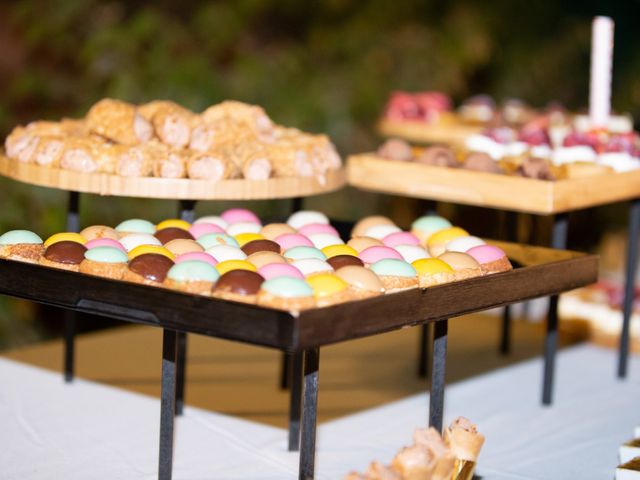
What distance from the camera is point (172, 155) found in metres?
3.33

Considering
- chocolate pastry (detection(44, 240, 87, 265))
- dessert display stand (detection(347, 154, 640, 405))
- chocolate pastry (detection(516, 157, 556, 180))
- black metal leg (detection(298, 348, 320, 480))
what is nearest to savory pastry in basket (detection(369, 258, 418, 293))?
black metal leg (detection(298, 348, 320, 480))

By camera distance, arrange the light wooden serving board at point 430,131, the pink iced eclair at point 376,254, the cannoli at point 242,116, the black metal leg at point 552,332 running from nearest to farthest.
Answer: the pink iced eclair at point 376,254 < the cannoli at point 242,116 < the black metal leg at point 552,332 < the light wooden serving board at point 430,131

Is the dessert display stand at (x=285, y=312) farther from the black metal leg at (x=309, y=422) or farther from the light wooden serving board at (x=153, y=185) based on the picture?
the light wooden serving board at (x=153, y=185)

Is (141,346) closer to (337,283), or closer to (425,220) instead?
(425,220)

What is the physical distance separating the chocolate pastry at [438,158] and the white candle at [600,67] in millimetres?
845

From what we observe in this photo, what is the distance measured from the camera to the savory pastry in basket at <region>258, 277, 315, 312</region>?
241cm

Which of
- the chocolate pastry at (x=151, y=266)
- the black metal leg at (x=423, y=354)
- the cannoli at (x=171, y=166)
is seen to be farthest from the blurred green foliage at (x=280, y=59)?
the chocolate pastry at (x=151, y=266)

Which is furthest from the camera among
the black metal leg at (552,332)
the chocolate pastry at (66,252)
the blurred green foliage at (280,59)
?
the blurred green foliage at (280,59)

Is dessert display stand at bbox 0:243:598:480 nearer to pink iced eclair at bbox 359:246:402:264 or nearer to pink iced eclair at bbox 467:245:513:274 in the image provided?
pink iced eclair at bbox 467:245:513:274

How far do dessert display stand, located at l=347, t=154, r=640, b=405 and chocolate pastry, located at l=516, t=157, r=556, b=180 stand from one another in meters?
0.07

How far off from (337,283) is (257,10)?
4241 millimetres

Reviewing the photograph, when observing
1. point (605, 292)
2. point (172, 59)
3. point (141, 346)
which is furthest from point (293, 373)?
point (172, 59)

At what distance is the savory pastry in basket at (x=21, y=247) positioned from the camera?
2742 mm

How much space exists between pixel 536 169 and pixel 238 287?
151 cm
